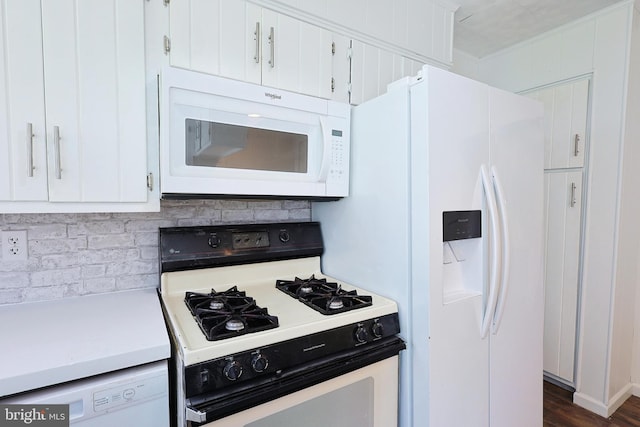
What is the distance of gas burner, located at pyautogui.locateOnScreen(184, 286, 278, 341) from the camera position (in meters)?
1.04

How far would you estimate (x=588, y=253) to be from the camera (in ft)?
7.04

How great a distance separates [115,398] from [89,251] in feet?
2.47

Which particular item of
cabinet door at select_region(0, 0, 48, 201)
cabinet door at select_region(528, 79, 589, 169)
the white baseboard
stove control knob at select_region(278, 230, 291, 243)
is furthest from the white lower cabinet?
the white baseboard

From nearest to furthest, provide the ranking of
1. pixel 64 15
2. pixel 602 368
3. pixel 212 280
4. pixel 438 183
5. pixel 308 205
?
pixel 64 15 → pixel 438 183 → pixel 212 280 → pixel 308 205 → pixel 602 368

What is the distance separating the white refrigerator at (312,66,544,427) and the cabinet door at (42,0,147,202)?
942 mm

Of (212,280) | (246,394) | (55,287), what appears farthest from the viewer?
(212,280)

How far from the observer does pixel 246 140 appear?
4.49ft

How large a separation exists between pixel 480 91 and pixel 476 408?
1337 millimetres

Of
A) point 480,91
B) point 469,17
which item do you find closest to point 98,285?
point 480,91

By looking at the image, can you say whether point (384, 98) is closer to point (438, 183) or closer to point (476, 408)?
point (438, 183)

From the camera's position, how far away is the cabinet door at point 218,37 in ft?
4.11

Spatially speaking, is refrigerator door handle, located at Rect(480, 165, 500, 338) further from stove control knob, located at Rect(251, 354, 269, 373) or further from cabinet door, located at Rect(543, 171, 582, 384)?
cabinet door, located at Rect(543, 171, 582, 384)
